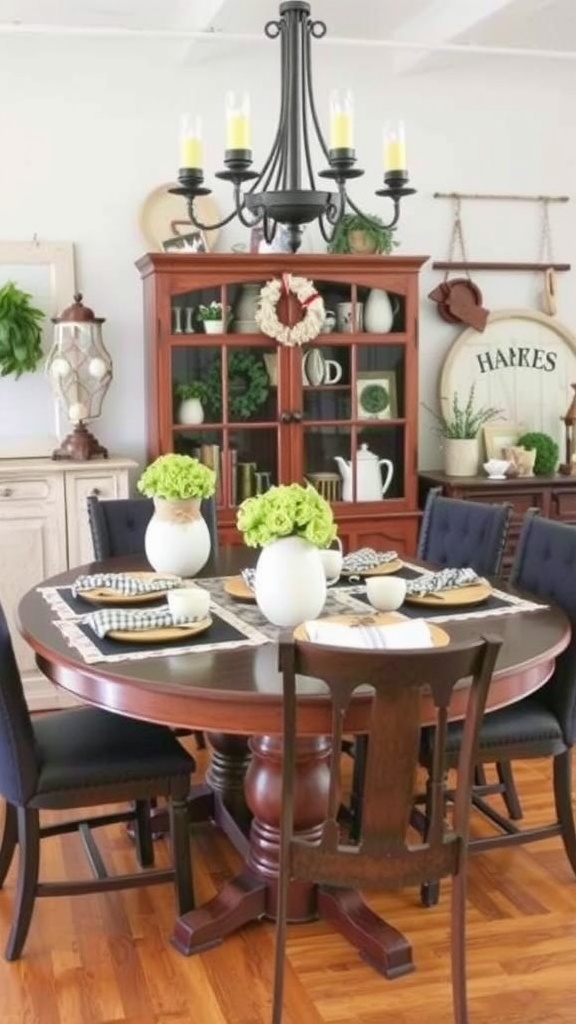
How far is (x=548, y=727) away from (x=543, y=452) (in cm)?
215

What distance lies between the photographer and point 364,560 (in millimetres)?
3117

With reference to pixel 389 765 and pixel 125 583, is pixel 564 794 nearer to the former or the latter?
pixel 389 765

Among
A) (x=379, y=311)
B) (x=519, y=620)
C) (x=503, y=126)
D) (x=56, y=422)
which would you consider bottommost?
(x=519, y=620)

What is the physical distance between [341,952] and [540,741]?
27.6 inches

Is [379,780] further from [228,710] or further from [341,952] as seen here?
[341,952]

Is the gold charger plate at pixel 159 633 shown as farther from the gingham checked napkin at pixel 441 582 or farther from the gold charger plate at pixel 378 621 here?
the gingham checked napkin at pixel 441 582

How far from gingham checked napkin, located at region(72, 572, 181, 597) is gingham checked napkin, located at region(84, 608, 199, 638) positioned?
0.72 feet

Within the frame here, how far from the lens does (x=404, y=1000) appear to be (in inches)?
89.8

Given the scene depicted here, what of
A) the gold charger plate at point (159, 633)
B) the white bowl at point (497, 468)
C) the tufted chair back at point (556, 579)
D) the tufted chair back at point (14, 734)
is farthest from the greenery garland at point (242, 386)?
the tufted chair back at point (14, 734)

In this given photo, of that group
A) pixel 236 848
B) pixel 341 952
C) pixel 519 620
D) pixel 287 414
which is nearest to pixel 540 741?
pixel 519 620

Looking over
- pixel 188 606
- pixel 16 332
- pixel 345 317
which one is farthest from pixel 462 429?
pixel 188 606

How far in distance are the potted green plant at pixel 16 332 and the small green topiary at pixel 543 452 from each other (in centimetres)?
212

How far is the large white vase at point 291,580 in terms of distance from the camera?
240 centimetres

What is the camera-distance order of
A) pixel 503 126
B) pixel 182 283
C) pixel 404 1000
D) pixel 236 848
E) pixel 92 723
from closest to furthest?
pixel 404 1000, pixel 92 723, pixel 236 848, pixel 182 283, pixel 503 126
